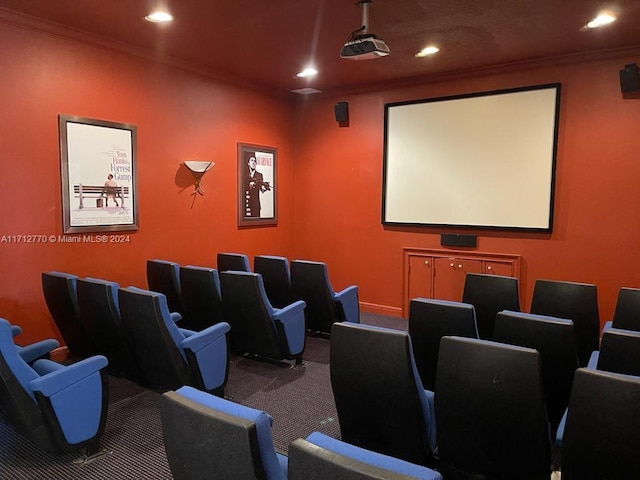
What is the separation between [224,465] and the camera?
1406 millimetres

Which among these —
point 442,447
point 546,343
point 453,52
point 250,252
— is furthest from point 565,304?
point 250,252

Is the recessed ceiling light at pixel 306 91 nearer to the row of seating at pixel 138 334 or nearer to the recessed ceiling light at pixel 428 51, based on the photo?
the recessed ceiling light at pixel 428 51

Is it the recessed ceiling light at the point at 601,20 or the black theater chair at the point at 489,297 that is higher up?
the recessed ceiling light at the point at 601,20

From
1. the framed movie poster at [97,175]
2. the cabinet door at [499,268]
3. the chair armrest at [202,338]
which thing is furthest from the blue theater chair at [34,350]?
the cabinet door at [499,268]

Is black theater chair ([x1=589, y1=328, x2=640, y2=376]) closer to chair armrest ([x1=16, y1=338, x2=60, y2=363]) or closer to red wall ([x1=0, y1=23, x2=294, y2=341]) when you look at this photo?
chair armrest ([x1=16, y1=338, x2=60, y2=363])

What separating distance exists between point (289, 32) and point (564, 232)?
12.4 ft

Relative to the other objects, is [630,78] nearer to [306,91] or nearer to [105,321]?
[306,91]

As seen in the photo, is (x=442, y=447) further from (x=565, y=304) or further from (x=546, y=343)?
(x=565, y=304)

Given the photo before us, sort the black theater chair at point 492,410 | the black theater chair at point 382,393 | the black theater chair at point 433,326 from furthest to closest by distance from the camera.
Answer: the black theater chair at point 433,326
the black theater chair at point 382,393
the black theater chair at point 492,410

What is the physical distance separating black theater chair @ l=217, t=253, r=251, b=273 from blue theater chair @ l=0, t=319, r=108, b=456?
2.12m

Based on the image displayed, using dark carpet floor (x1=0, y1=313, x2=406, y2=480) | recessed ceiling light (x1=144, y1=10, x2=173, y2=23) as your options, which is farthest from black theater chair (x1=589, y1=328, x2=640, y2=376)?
recessed ceiling light (x1=144, y1=10, x2=173, y2=23)

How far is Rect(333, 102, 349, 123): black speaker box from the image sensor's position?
6.54 meters

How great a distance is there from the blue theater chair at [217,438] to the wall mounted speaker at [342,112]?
5580 millimetres

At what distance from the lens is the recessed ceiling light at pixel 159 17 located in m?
3.86
